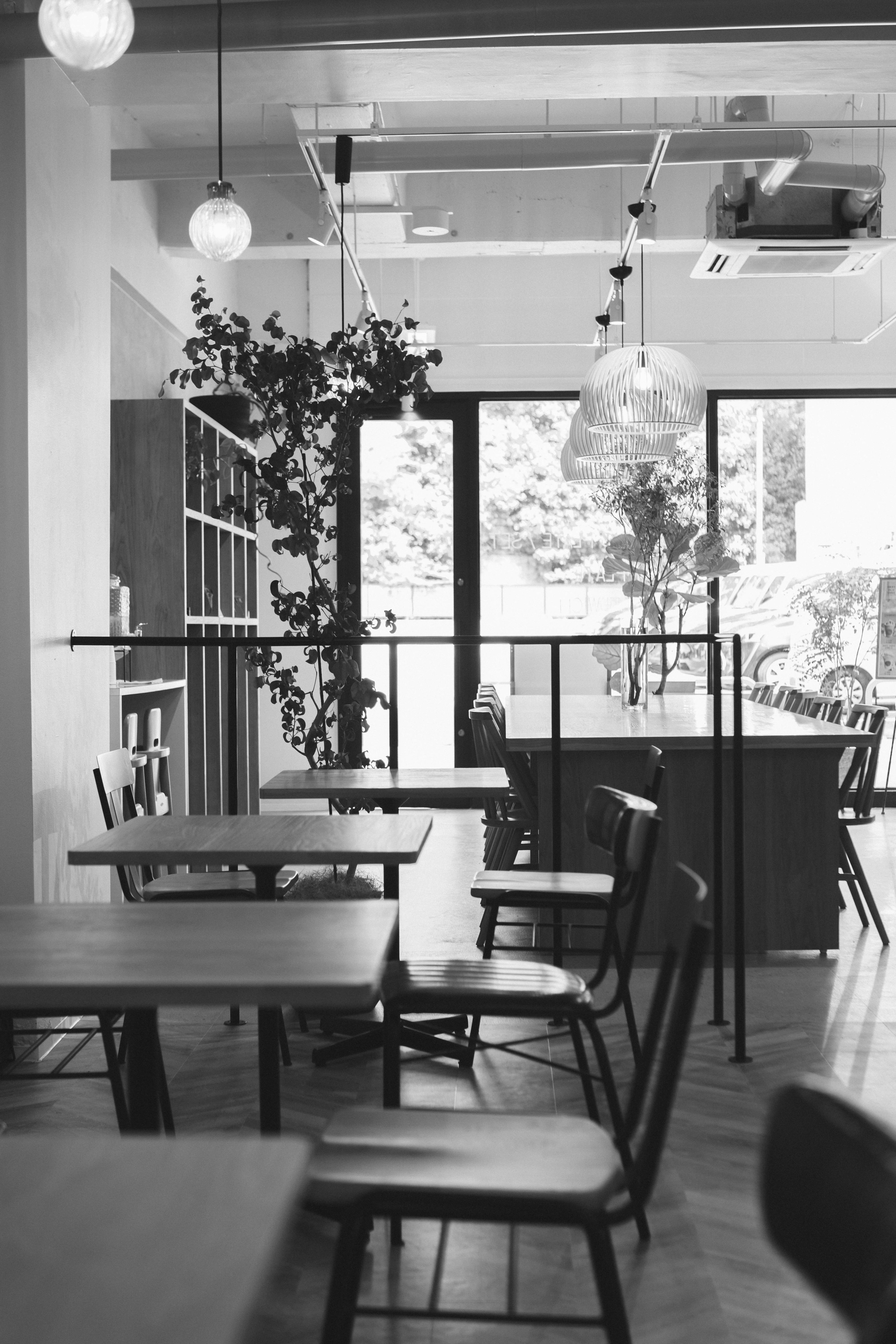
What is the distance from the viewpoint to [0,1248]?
102cm

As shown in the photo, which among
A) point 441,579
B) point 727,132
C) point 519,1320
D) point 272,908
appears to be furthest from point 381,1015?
point 441,579

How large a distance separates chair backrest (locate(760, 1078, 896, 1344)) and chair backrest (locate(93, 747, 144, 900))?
2.58m

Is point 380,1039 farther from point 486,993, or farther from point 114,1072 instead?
point 486,993

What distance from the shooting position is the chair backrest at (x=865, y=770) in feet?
18.4

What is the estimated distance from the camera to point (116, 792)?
4.36 m

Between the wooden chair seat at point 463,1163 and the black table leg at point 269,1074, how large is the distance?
2.29ft

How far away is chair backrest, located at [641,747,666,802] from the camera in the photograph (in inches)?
142

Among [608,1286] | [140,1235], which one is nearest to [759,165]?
[608,1286]

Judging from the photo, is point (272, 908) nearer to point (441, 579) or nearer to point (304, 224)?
point (304, 224)

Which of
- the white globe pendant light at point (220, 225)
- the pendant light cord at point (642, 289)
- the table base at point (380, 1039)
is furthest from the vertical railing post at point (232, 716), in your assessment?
the pendant light cord at point (642, 289)

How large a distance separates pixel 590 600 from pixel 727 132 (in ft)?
15.7

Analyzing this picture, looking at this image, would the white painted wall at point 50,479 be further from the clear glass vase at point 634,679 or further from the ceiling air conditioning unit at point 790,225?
the ceiling air conditioning unit at point 790,225

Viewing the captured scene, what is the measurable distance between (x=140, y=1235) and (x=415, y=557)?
9.52m

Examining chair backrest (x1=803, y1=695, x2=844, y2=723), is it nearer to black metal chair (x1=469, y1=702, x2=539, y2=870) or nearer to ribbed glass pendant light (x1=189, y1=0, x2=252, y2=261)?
black metal chair (x1=469, y1=702, x2=539, y2=870)
